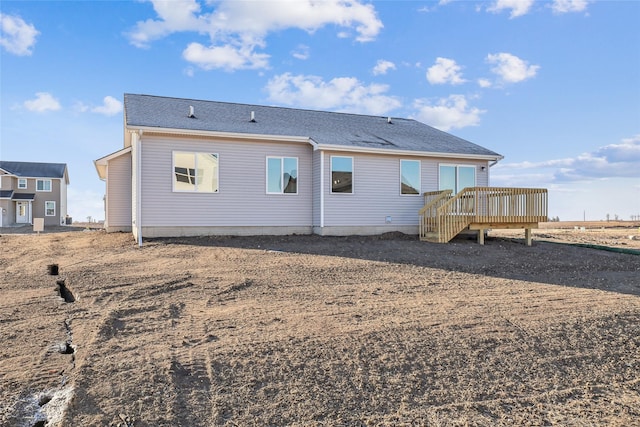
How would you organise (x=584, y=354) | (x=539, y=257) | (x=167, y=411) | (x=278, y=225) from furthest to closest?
(x=278, y=225) < (x=539, y=257) < (x=584, y=354) < (x=167, y=411)

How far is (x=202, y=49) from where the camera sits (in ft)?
44.9

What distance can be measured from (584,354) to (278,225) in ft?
33.1

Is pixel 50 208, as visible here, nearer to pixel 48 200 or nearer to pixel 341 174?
pixel 48 200

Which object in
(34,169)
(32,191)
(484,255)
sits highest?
(34,169)

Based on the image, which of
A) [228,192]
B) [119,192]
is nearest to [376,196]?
[228,192]

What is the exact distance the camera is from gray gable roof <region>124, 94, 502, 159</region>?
1312cm

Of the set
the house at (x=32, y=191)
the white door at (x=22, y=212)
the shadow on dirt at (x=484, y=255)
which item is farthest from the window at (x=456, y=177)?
the white door at (x=22, y=212)

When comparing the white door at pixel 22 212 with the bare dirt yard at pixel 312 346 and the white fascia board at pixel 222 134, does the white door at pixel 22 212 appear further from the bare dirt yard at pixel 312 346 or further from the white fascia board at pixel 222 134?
the bare dirt yard at pixel 312 346

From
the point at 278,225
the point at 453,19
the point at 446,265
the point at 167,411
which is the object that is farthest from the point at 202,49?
the point at 167,411

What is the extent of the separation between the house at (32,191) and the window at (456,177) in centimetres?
3707

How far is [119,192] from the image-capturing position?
50.5 feet

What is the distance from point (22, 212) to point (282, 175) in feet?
116

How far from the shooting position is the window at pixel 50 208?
38.3 m

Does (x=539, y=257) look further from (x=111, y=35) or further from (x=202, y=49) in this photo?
(x=111, y=35)
